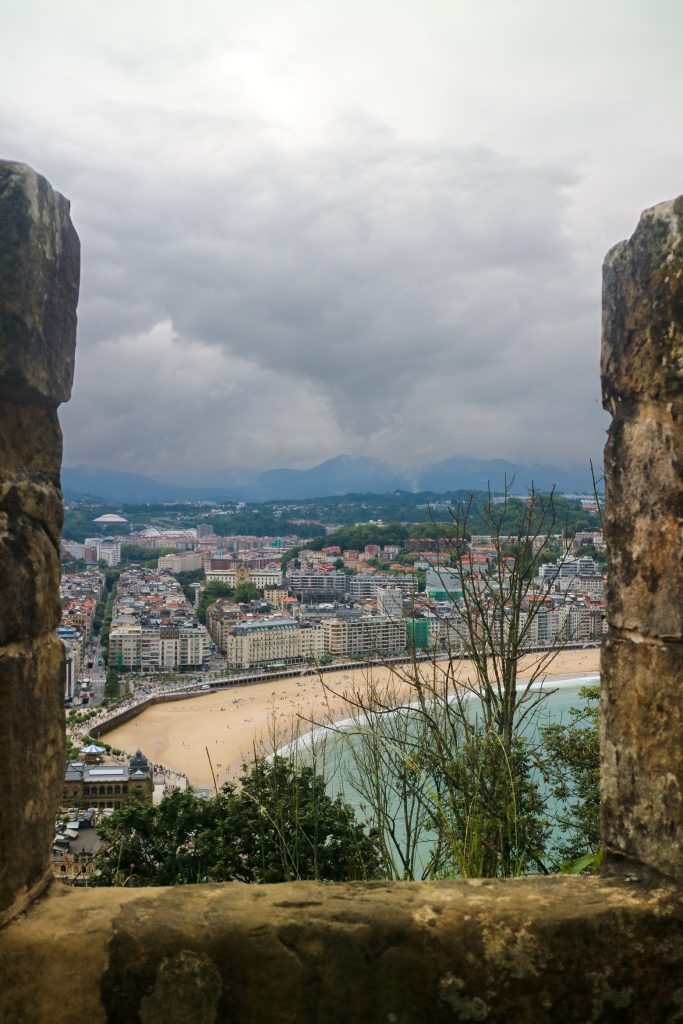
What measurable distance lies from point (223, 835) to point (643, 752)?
6.67 m

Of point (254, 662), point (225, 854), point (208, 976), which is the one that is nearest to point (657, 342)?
point (208, 976)

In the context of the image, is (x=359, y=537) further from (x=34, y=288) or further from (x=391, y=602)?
(x=34, y=288)

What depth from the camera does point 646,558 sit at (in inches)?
74.4

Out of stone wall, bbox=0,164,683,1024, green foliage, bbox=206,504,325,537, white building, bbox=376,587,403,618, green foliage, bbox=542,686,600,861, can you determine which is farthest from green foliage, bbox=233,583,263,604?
stone wall, bbox=0,164,683,1024

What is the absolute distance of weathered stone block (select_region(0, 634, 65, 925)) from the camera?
5.55 ft

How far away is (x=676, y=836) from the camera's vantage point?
70.1 inches

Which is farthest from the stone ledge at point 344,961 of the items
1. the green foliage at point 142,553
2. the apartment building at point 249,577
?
the green foliage at point 142,553

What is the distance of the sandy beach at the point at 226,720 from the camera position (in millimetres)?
28236

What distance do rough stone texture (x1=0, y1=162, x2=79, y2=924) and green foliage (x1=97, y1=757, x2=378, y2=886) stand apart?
4.91 metres

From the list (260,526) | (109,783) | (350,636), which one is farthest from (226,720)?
(260,526)

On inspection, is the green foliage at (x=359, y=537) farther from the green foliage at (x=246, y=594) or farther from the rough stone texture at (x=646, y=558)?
the rough stone texture at (x=646, y=558)

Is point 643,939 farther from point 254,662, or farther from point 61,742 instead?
point 254,662

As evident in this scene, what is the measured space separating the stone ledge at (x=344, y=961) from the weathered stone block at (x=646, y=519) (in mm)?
586

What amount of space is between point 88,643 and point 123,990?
53399mm
